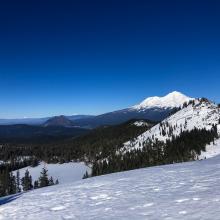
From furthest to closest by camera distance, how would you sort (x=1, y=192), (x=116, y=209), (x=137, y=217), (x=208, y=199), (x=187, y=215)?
(x=1, y=192) < (x=116, y=209) < (x=208, y=199) < (x=137, y=217) < (x=187, y=215)

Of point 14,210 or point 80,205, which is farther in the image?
point 14,210

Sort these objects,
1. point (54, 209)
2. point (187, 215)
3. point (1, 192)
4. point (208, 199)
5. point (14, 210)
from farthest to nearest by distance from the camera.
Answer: point (1, 192) → point (14, 210) → point (54, 209) → point (208, 199) → point (187, 215)

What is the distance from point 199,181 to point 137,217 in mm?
8919

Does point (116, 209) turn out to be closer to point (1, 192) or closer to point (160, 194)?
point (160, 194)

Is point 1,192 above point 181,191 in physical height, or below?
below

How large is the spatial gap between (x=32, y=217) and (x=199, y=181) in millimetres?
10886

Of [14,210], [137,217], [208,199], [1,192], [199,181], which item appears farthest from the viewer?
[1,192]

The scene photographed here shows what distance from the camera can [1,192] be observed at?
146750 millimetres

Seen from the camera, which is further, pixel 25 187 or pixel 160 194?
pixel 25 187

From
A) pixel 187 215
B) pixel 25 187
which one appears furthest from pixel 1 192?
pixel 187 215

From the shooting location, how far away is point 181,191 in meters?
18.9

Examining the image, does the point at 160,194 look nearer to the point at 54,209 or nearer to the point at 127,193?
the point at 127,193

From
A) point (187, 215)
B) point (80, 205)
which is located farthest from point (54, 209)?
point (187, 215)

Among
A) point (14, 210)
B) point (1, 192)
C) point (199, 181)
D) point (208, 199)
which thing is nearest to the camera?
point (208, 199)
